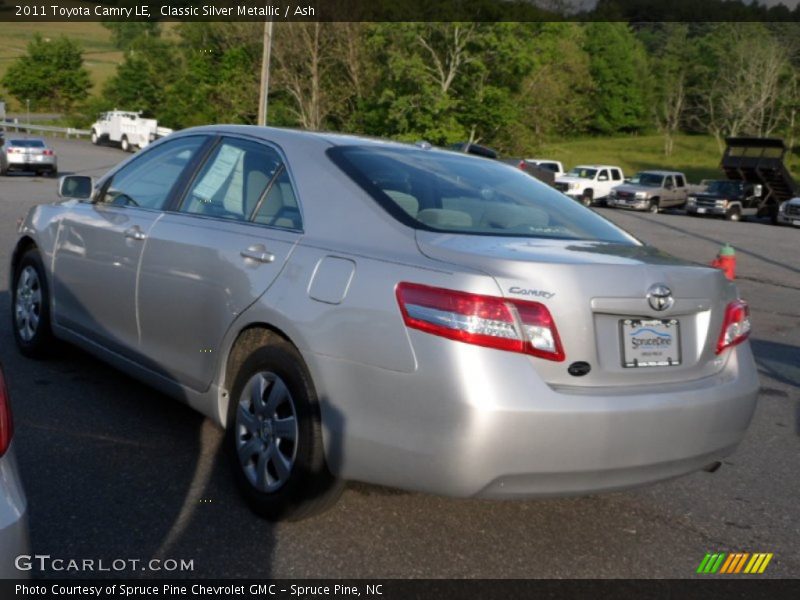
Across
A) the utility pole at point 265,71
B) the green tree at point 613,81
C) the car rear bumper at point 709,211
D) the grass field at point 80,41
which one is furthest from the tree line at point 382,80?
the green tree at point 613,81

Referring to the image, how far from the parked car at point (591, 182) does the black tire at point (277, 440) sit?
124 ft

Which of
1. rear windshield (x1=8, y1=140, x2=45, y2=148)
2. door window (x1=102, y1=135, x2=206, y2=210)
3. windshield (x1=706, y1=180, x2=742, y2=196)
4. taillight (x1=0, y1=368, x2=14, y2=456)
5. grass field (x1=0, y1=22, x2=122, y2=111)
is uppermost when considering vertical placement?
grass field (x1=0, y1=22, x2=122, y2=111)

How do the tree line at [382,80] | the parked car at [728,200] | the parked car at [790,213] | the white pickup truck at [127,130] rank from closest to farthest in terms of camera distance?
the parked car at [790,213] < the parked car at [728,200] < the tree line at [382,80] < the white pickup truck at [127,130]

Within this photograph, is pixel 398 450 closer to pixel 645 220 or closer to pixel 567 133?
pixel 645 220

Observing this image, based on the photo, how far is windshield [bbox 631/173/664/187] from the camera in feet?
134

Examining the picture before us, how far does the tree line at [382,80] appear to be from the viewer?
165 feet

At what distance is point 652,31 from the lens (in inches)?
5182

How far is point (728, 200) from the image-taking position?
3669 cm

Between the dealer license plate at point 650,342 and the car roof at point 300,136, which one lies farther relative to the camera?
the car roof at point 300,136

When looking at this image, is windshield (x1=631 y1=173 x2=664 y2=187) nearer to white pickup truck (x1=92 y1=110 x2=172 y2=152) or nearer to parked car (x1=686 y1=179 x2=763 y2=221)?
parked car (x1=686 y1=179 x2=763 y2=221)

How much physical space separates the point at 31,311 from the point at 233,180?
2.31 m

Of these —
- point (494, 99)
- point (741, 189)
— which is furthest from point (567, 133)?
point (741, 189)

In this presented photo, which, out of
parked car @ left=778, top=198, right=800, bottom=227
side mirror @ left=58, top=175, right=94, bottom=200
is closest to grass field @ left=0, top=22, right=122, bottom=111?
parked car @ left=778, top=198, right=800, bottom=227

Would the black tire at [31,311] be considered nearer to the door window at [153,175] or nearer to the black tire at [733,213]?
the door window at [153,175]
